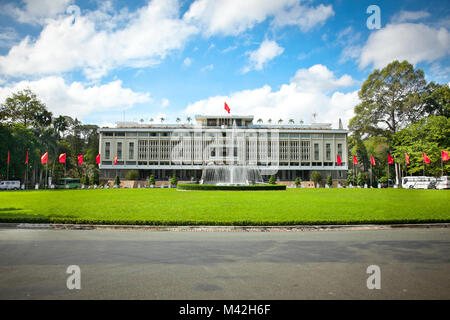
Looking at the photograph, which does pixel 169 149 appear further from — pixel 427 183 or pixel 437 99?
pixel 437 99

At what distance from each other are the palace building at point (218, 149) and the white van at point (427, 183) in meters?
30.8

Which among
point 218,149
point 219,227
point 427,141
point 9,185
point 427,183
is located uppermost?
A: point 218,149

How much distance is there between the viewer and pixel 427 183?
4625cm

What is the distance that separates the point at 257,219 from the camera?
1273cm

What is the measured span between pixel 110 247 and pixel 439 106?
61994mm

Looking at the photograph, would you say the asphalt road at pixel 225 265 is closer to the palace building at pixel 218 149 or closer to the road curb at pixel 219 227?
the road curb at pixel 219 227

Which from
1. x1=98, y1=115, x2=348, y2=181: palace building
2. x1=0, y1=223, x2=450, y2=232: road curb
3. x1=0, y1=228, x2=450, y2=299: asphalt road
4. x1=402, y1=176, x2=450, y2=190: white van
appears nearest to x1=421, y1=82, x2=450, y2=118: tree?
x1=402, y1=176, x2=450, y2=190: white van

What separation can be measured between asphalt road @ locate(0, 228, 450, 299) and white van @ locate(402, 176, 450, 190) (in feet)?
131

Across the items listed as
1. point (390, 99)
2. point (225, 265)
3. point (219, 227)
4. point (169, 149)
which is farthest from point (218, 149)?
point (225, 265)

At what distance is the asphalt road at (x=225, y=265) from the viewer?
4.80 m

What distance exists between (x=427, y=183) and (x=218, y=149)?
160ft

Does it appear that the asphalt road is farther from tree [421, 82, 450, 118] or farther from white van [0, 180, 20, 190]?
tree [421, 82, 450, 118]

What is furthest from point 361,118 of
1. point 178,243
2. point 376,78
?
point 178,243

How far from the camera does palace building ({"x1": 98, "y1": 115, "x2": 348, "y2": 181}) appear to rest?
265ft
